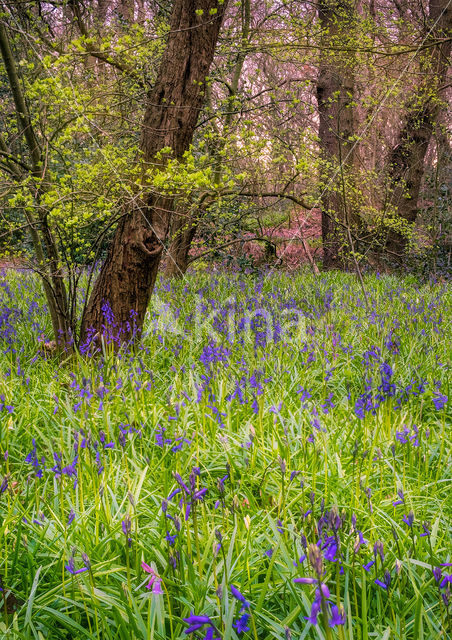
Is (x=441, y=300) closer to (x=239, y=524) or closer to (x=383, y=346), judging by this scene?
(x=383, y=346)

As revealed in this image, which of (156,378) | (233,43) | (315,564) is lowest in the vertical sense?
(156,378)

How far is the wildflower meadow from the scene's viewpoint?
144cm

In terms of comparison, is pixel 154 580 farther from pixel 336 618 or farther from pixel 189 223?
pixel 189 223

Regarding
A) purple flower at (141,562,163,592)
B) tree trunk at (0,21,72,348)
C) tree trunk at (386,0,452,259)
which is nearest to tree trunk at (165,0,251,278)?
tree trunk at (0,21,72,348)

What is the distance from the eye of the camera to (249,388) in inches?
125

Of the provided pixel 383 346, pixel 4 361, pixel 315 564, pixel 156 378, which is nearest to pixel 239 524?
pixel 315 564

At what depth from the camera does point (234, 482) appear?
223 centimetres

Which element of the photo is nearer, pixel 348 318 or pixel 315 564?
pixel 315 564

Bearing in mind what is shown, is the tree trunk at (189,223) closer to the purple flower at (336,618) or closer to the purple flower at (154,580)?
the purple flower at (154,580)

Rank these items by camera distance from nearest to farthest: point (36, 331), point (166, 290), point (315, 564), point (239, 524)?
point (315, 564)
point (239, 524)
point (36, 331)
point (166, 290)

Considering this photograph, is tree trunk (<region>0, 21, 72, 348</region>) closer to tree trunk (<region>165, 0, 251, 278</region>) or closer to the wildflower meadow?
the wildflower meadow

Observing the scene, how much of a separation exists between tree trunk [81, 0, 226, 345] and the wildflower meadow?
20cm

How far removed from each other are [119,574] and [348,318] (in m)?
4.01

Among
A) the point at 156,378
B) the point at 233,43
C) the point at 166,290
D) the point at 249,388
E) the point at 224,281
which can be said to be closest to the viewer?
the point at 249,388
